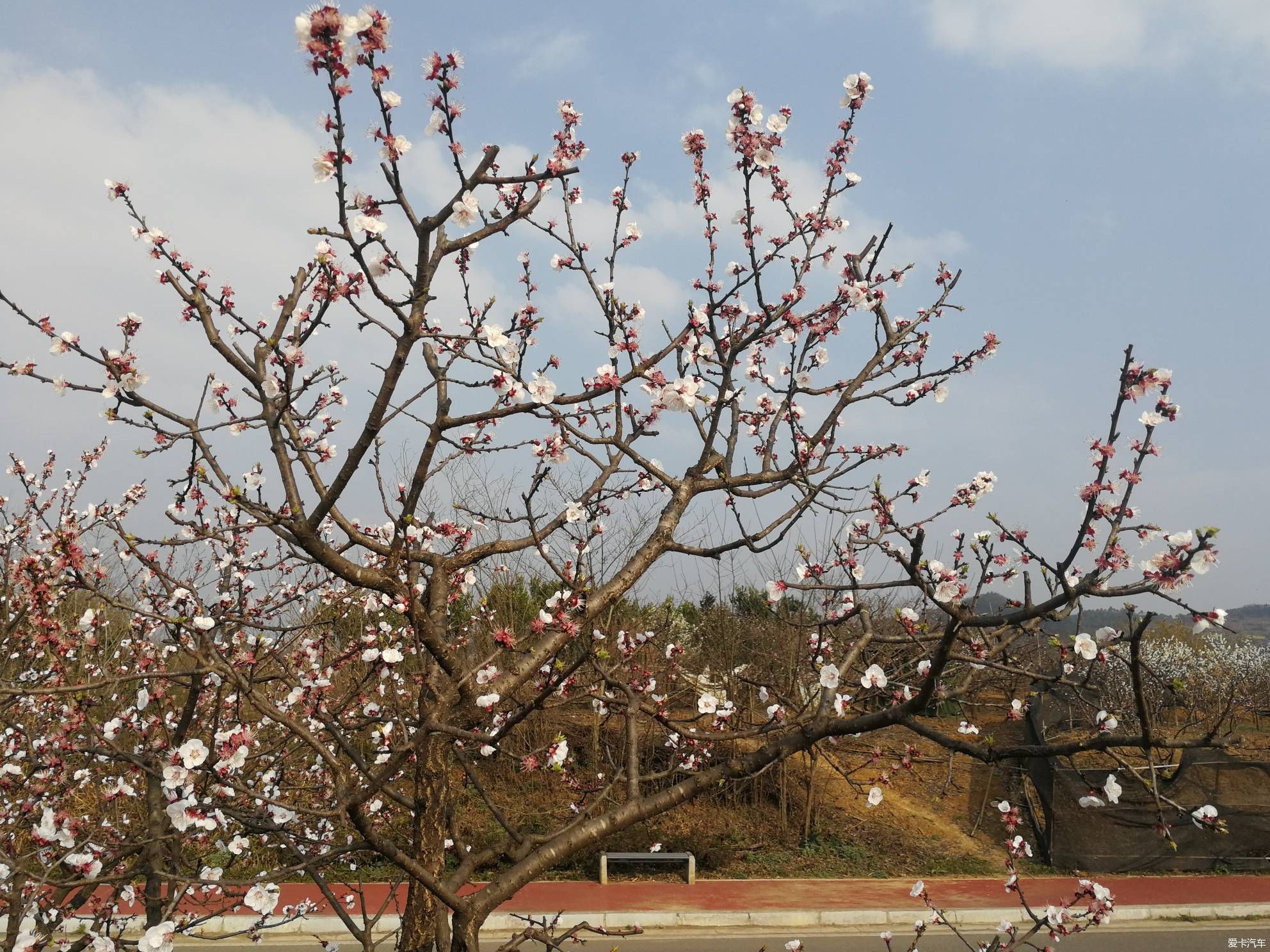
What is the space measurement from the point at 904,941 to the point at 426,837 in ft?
28.3

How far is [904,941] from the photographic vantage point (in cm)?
952

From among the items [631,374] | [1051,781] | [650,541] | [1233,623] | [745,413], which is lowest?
[1051,781]

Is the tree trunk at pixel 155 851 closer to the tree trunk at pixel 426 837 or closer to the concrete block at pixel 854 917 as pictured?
the tree trunk at pixel 426 837

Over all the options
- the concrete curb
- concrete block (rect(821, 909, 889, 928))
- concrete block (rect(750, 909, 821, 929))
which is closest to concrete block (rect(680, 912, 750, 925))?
the concrete curb

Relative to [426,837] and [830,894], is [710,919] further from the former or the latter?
[426,837]

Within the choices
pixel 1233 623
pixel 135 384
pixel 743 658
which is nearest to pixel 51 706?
pixel 135 384

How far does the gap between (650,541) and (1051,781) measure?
1115cm

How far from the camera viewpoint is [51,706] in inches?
242

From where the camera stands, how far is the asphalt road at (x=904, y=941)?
895cm

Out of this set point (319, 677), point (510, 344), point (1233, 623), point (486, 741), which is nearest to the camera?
point (486, 741)

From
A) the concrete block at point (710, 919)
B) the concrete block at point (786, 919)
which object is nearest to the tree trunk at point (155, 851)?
the concrete block at point (710, 919)

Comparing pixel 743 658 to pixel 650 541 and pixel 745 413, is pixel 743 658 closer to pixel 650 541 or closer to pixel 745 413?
pixel 745 413

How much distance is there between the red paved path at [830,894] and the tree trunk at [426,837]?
715 centimetres

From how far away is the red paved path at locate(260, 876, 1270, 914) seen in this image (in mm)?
10039
